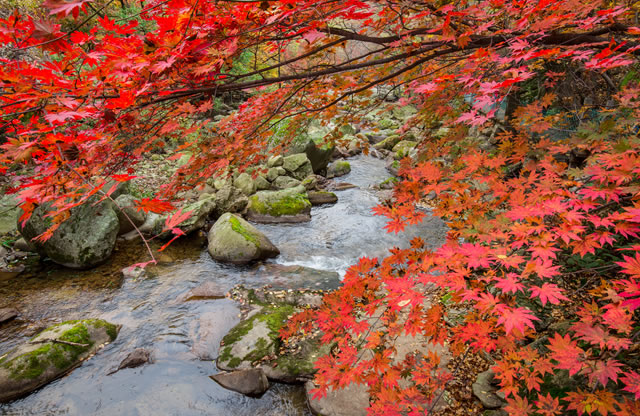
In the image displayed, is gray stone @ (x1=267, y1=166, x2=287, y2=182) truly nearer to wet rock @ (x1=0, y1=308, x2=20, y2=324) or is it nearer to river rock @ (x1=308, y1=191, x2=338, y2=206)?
river rock @ (x1=308, y1=191, x2=338, y2=206)

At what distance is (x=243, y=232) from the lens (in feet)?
19.3

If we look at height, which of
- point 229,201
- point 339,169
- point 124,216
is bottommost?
point 339,169

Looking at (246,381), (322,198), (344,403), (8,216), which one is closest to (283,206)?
(322,198)

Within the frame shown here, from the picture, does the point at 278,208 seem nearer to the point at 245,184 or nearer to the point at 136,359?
the point at 245,184

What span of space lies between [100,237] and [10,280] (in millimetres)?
1484

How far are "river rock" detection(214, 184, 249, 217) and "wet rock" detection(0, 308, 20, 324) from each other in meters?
3.79

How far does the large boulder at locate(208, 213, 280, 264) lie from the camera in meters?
5.68

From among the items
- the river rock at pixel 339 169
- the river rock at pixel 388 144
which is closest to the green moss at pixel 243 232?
the river rock at pixel 339 169

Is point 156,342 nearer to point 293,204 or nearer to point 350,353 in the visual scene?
point 350,353

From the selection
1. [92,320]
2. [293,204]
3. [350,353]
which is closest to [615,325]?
[350,353]

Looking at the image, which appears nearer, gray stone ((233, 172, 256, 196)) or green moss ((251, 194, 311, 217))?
green moss ((251, 194, 311, 217))

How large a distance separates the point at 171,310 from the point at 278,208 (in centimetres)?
356

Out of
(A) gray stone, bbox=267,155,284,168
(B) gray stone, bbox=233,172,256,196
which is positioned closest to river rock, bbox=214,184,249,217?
(B) gray stone, bbox=233,172,256,196

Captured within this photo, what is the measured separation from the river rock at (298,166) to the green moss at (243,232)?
12.8 feet
